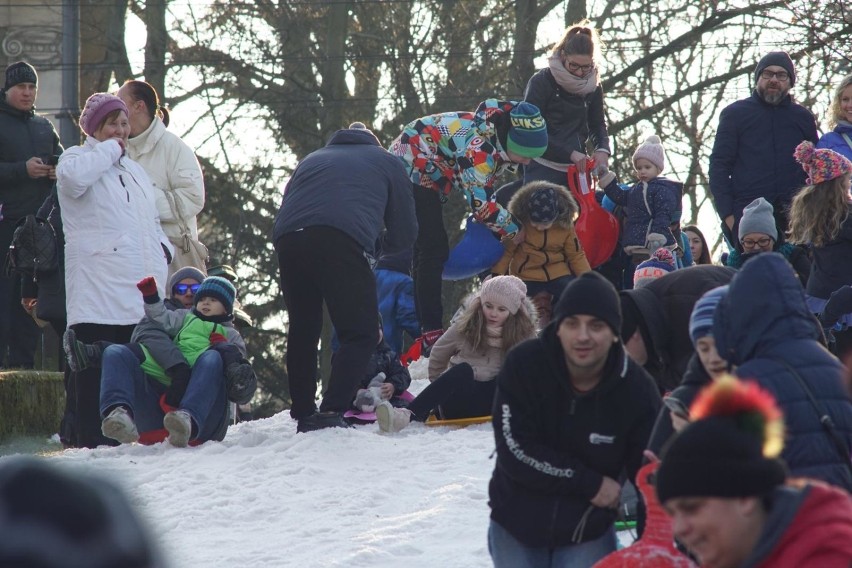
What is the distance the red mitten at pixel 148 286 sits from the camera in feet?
25.6

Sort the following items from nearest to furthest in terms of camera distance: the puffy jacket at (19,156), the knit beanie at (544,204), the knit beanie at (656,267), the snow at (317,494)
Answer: the snow at (317,494) → the knit beanie at (656,267) → the knit beanie at (544,204) → the puffy jacket at (19,156)

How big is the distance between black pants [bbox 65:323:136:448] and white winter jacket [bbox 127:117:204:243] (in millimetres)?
1068

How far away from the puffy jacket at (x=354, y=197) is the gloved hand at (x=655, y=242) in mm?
2262

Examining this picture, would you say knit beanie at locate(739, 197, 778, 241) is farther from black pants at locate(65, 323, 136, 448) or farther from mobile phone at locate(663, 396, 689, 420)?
mobile phone at locate(663, 396, 689, 420)

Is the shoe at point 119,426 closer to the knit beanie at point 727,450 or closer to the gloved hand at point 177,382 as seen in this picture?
the gloved hand at point 177,382

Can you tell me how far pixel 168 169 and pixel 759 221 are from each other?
371 cm

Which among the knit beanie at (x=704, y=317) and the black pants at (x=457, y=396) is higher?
the knit beanie at (x=704, y=317)

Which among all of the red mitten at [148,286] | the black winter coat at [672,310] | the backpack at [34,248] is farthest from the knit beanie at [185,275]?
the black winter coat at [672,310]

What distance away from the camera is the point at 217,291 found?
8.16 m

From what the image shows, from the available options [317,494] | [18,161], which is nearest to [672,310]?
[317,494]

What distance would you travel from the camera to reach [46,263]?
8578 millimetres

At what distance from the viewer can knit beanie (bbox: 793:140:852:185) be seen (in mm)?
7859

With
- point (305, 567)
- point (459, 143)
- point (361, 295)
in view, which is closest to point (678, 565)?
point (305, 567)

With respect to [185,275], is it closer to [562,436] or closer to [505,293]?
[505,293]
